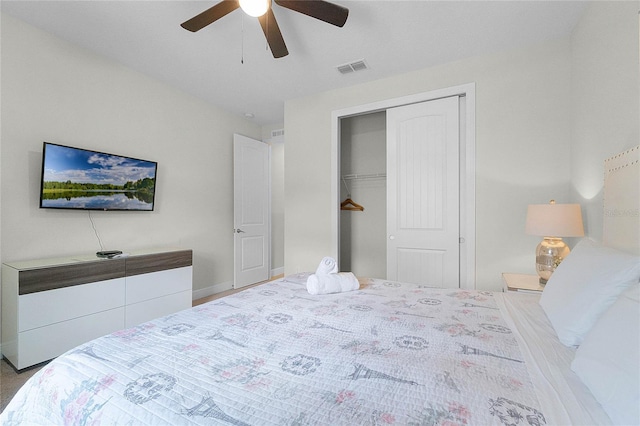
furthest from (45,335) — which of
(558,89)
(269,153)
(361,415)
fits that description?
(558,89)

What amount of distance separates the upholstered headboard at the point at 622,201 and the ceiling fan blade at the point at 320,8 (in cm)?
175

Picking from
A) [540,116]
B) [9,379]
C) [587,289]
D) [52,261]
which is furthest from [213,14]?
[9,379]

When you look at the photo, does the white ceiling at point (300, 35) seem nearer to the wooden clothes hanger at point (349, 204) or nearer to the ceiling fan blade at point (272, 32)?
the ceiling fan blade at point (272, 32)

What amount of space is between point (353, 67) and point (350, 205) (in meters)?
1.86

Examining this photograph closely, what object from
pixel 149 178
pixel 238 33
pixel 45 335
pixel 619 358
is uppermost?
pixel 238 33

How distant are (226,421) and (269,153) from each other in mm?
4580

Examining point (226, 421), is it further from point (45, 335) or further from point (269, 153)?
point (269, 153)

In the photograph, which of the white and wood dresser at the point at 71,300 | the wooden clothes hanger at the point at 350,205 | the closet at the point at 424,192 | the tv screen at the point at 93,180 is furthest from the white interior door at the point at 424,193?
the tv screen at the point at 93,180

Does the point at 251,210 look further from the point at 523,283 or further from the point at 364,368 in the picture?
the point at 364,368

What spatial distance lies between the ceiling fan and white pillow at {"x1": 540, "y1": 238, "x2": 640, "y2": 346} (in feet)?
6.17

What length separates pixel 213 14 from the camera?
1937 millimetres

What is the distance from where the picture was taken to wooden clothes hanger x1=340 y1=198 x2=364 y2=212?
13.7 ft

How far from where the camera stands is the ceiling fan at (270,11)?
1757mm

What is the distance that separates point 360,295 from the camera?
180 cm
